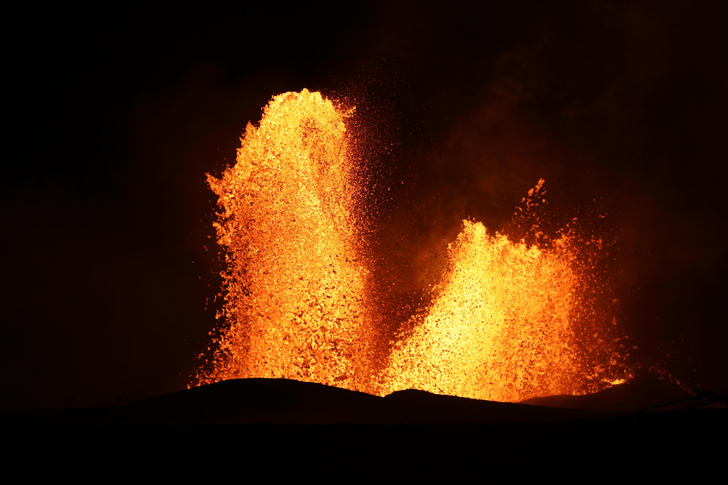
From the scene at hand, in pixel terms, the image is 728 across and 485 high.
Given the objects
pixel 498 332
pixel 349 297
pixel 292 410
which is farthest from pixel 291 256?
pixel 292 410

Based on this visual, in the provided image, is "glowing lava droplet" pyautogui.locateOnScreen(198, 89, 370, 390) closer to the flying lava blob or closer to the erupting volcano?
the erupting volcano

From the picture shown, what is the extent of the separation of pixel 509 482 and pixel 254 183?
47.8 ft

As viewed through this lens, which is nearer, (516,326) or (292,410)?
(292,410)

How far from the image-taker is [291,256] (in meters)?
18.1

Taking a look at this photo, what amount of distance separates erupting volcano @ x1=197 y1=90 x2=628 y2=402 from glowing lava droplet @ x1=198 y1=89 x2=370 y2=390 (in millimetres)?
36

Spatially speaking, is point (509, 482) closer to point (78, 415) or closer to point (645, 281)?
point (78, 415)

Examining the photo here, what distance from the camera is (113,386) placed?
69.0 ft

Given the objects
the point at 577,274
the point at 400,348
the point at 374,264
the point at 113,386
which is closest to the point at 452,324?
the point at 400,348

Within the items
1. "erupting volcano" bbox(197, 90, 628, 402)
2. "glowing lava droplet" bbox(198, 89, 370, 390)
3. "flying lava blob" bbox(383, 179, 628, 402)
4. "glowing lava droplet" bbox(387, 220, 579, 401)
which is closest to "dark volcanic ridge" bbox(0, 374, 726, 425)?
"glowing lava droplet" bbox(198, 89, 370, 390)

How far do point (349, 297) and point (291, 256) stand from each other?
267 centimetres

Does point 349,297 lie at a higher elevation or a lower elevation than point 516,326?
higher

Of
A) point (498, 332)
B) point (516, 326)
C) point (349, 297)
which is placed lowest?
point (498, 332)

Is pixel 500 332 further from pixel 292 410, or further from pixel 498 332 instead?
pixel 292 410

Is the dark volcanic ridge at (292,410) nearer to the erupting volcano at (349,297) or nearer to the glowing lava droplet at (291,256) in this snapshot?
the glowing lava droplet at (291,256)
